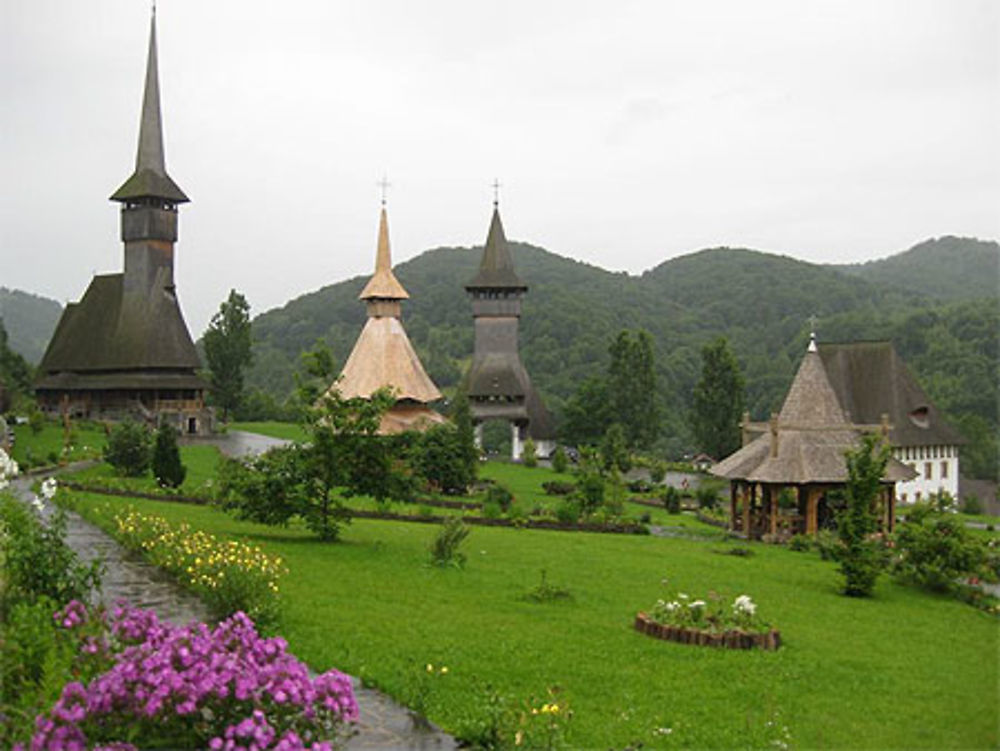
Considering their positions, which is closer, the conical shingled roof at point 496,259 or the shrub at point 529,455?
the shrub at point 529,455

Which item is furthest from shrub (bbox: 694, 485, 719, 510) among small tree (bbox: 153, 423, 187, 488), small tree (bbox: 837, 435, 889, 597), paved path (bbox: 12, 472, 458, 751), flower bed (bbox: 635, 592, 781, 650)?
flower bed (bbox: 635, 592, 781, 650)

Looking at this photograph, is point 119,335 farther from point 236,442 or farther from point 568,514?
point 568,514

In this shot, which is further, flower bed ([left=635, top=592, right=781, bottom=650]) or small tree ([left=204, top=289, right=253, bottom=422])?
small tree ([left=204, top=289, right=253, bottom=422])

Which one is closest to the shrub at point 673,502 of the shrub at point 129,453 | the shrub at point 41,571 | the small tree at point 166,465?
the small tree at point 166,465

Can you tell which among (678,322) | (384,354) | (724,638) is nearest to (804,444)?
(724,638)

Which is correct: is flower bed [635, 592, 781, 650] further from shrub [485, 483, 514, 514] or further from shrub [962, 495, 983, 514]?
shrub [962, 495, 983, 514]

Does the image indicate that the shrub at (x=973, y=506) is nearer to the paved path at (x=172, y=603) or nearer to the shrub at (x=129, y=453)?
the shrub at (x=129, y=453)

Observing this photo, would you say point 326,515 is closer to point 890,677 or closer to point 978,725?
point 890,677

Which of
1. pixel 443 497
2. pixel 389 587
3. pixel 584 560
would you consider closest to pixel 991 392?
pixel 443 497

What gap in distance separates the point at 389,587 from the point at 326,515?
4457mm

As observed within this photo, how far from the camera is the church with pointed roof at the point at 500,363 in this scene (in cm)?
4938

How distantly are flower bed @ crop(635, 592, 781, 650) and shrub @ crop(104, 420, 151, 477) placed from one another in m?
18.9

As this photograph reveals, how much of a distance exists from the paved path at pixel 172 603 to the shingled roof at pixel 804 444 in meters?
13.9

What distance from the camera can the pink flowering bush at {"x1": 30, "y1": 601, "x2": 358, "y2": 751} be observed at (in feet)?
16.1
